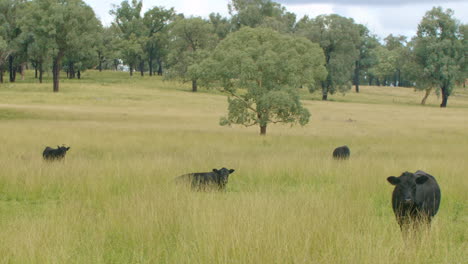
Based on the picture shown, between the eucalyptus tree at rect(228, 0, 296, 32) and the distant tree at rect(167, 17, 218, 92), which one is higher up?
the eucalyptus tree at rect(228, 0, 296, 32)

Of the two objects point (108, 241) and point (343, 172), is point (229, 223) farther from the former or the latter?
point (343, 172)

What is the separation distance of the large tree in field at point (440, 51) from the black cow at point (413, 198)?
66.3 metres

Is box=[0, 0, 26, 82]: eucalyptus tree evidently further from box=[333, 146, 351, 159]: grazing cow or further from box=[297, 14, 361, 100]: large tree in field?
box=[333, 146, 351, 159]: grazing cow

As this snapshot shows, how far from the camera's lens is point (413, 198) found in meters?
6.81

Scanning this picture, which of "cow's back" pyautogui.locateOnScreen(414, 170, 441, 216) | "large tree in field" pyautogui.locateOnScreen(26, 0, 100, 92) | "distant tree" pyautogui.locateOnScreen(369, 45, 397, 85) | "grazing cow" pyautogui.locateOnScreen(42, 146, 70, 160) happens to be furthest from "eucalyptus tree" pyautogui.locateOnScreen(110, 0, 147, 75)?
"cow's back" pyautogui.locateOnScreen(414, 170, 441, 216)

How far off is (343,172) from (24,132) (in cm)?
1738

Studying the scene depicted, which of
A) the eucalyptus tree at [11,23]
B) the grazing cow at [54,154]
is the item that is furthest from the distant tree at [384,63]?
the grazing cow at [54,154]

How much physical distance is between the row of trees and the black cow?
16.1 meters

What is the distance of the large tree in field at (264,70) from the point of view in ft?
78.4

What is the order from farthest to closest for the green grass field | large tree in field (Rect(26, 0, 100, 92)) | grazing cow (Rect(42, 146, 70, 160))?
large tree in field (Rect(26, 0, 100, 92)), grazing cow (Rect(42, 146, 70, 160)), the green grass field

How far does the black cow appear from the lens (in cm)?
673

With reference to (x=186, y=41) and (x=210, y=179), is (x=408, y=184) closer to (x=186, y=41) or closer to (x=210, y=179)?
(x=210, y=179)

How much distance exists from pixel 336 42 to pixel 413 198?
7042 centimetres

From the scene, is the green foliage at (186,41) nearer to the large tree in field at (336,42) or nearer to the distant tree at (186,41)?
the distant tree at (186,41)
